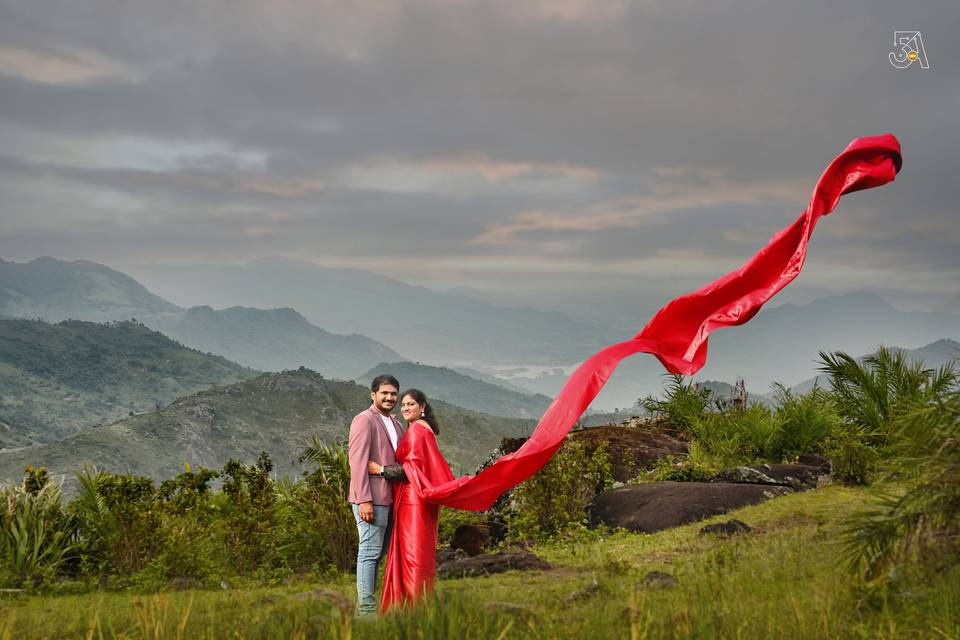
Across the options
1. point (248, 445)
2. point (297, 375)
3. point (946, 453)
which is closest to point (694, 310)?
point (946, 453)

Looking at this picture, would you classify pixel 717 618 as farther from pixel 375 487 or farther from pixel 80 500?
pixel 80 500

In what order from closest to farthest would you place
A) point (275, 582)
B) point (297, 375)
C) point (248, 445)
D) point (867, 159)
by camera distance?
point (867, 159) → point (275, 582) → point (248, 445) → point (297, 375)

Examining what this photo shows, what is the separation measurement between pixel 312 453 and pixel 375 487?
5704mm

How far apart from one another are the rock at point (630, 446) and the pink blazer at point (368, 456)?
9.65m

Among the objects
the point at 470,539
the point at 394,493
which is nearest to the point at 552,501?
the point at 470,539

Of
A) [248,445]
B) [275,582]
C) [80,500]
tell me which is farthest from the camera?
[248,445]

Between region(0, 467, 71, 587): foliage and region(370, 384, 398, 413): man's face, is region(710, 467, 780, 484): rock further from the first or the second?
region(0, 467, 71, 587): foliage

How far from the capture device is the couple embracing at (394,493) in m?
7.27

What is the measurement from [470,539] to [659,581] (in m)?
5.78

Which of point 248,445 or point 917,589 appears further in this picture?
point 248,445

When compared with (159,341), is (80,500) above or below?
below

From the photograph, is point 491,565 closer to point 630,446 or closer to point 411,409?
point 411,409

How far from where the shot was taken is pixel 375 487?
24.4 ft

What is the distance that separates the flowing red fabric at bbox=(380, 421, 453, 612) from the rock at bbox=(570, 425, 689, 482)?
377 inches
